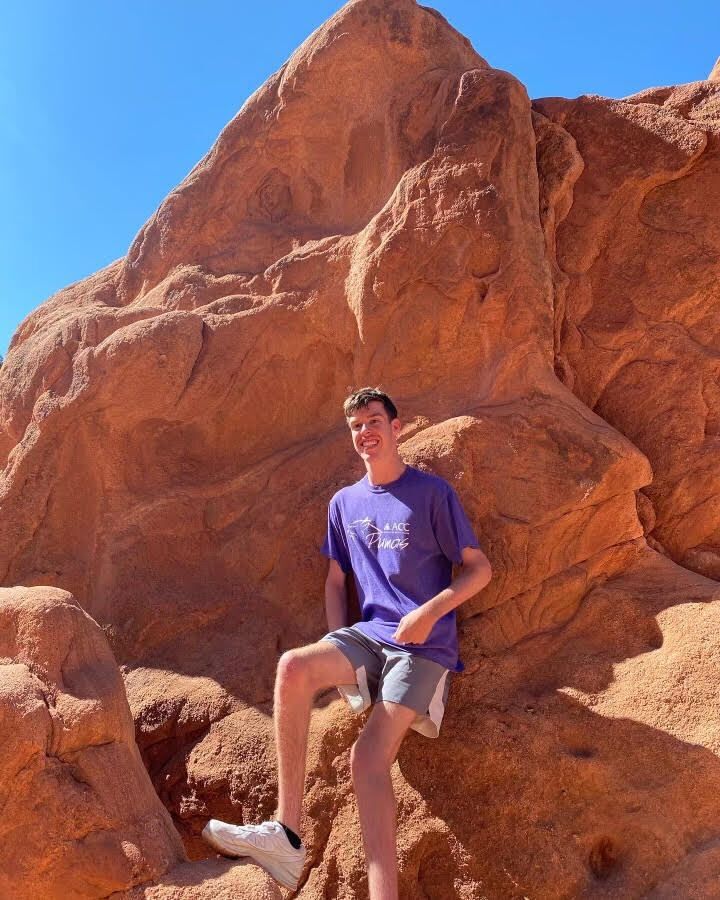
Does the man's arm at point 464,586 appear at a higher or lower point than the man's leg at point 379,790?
higher

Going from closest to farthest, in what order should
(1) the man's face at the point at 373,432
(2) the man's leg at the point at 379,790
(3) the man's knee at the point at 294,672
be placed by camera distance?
(2) the man's leg at the point at 379,790
(3) the man's knee at the point at 294,672
(1) the man's face at the point at 373,432

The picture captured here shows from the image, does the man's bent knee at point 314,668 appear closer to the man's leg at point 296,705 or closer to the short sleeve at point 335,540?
the man's leg at point 296,705

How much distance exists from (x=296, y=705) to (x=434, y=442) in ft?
4.52

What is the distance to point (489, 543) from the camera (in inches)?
140

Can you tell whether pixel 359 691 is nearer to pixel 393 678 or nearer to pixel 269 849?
pixel 393 678

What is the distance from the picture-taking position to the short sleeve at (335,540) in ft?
11.4

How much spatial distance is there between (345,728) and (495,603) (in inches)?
32.3

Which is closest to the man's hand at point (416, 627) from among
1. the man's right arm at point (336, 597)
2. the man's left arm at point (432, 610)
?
the man's left arm at point (432, 610)

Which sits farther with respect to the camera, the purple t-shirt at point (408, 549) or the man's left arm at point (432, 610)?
the purple t-shirt at point (408, 549)

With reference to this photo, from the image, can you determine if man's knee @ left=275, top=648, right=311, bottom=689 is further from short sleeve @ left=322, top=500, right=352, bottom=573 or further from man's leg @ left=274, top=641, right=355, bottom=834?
short sleeve @ left=322, top=500, right=352, bottom=573

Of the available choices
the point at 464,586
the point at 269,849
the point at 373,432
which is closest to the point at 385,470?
the point at 373,432

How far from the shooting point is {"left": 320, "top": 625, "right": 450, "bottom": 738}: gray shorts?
114 inches

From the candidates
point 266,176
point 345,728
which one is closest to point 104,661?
point 345,728

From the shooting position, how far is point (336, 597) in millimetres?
3447
